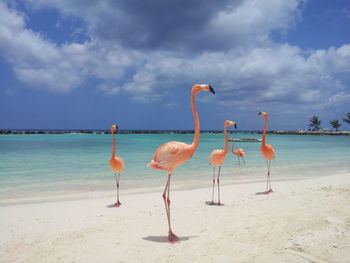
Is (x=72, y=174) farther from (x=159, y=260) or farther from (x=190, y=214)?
(x=159, y=260)

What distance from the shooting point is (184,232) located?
471 cm

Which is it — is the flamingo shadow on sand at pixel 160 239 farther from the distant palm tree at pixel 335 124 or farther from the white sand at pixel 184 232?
the distant palm tree at pixel 335 124

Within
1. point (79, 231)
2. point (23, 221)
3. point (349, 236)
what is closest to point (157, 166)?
point (79, 231)

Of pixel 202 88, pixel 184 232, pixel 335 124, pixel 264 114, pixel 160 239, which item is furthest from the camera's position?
pixel 335 124

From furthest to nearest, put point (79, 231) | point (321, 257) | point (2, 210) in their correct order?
point (2, 210), point (79, 231), point (321, 257)

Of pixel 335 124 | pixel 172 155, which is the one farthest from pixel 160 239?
pixel 335 124

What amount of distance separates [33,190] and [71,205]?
106 inches

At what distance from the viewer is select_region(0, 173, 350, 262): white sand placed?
12.0 ft

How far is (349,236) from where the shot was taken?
12.9 feet

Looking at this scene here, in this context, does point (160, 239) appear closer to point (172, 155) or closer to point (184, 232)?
point (184, 232)

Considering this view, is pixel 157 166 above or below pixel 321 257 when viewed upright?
above

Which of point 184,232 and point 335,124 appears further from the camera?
point 335,124

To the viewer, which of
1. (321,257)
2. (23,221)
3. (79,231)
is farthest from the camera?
(23,221)

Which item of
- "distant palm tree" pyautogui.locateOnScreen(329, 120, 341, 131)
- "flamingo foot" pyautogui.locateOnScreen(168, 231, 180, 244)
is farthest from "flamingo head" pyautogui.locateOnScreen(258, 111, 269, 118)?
"distant palm tree" pyautogui.locateOnScreen(329, 120, 341, 131)
